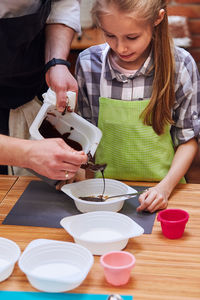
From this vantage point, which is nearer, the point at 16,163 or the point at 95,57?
the point at 16,163

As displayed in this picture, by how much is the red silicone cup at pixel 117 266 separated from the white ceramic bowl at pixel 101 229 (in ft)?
0.26

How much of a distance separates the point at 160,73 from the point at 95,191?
0.53 m

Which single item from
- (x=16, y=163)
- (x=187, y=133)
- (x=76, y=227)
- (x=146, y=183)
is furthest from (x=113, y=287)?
(x=187, y=133)

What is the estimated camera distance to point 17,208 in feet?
5.40

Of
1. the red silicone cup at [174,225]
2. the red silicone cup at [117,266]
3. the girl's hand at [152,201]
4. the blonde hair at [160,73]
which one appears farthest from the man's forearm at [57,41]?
the red silicone cup at [117,266]

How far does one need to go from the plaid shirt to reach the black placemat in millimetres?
337

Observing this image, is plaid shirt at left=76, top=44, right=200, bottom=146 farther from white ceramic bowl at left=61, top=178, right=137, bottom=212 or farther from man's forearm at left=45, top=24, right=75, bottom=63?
white ceramic bowl at left=61, top=178, right=137, bottom=212

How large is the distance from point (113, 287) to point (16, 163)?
1.71ft

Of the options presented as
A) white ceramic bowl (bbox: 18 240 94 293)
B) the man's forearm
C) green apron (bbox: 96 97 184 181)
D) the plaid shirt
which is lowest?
white ceramic bowl (bbox: 18 240 94 293)

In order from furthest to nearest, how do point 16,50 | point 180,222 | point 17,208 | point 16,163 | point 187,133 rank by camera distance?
1. point 187,133
2. point 16,50
3. point 17,208
4. point 16,163
5. point 180,222

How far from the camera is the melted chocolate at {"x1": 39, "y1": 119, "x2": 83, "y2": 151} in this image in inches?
66.4

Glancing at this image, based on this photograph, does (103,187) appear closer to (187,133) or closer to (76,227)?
(76,227)

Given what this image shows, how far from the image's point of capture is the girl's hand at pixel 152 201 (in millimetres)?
1604

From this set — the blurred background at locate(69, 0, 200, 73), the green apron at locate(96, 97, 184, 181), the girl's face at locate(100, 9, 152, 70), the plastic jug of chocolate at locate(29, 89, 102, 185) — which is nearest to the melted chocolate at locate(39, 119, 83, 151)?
A: the plastic jug of chocolate at locate(29, 89, 102, 185)
